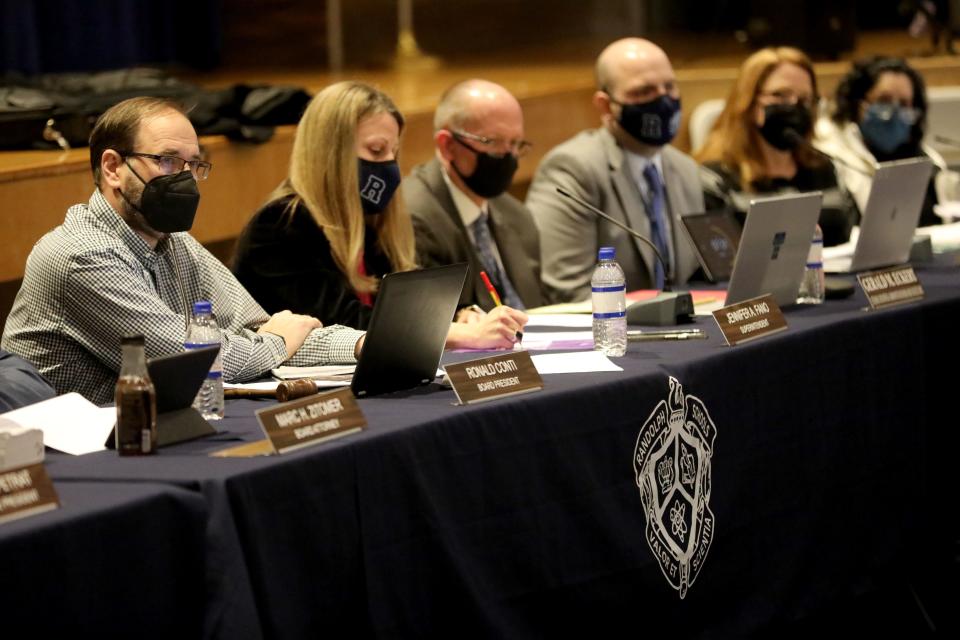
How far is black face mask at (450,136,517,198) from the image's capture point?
4035mm

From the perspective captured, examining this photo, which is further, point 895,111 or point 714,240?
point 895,111

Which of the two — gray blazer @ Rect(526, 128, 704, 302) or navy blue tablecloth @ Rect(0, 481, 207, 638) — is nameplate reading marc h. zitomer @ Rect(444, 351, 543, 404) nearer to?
navy blue tablecloth @ Rect(0, 481, 207, 638)

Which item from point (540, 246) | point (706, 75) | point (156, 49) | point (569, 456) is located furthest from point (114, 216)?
point (156, 49)

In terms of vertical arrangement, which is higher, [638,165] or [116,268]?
[116,268]

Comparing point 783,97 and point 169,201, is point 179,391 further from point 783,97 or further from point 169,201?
point 783,97

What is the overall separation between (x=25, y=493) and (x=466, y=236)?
2121 mm

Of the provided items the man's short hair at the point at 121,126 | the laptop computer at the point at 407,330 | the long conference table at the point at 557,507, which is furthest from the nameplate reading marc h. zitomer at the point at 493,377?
the man's short hair at the point at 121,126

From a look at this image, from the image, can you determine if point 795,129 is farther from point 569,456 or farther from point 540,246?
point 569,456

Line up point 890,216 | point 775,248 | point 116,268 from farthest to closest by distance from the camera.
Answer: point 890,216
point 775,248
point 116,268

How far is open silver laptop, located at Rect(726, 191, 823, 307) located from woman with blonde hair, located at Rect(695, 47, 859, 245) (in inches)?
46.0

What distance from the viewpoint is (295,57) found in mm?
8734

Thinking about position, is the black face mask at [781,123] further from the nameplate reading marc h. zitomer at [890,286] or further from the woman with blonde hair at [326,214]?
the woman with blonde hair at [326,214]

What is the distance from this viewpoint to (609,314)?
3.22 m

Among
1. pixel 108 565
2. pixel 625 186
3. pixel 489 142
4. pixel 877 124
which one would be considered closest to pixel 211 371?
pixel 108 565
